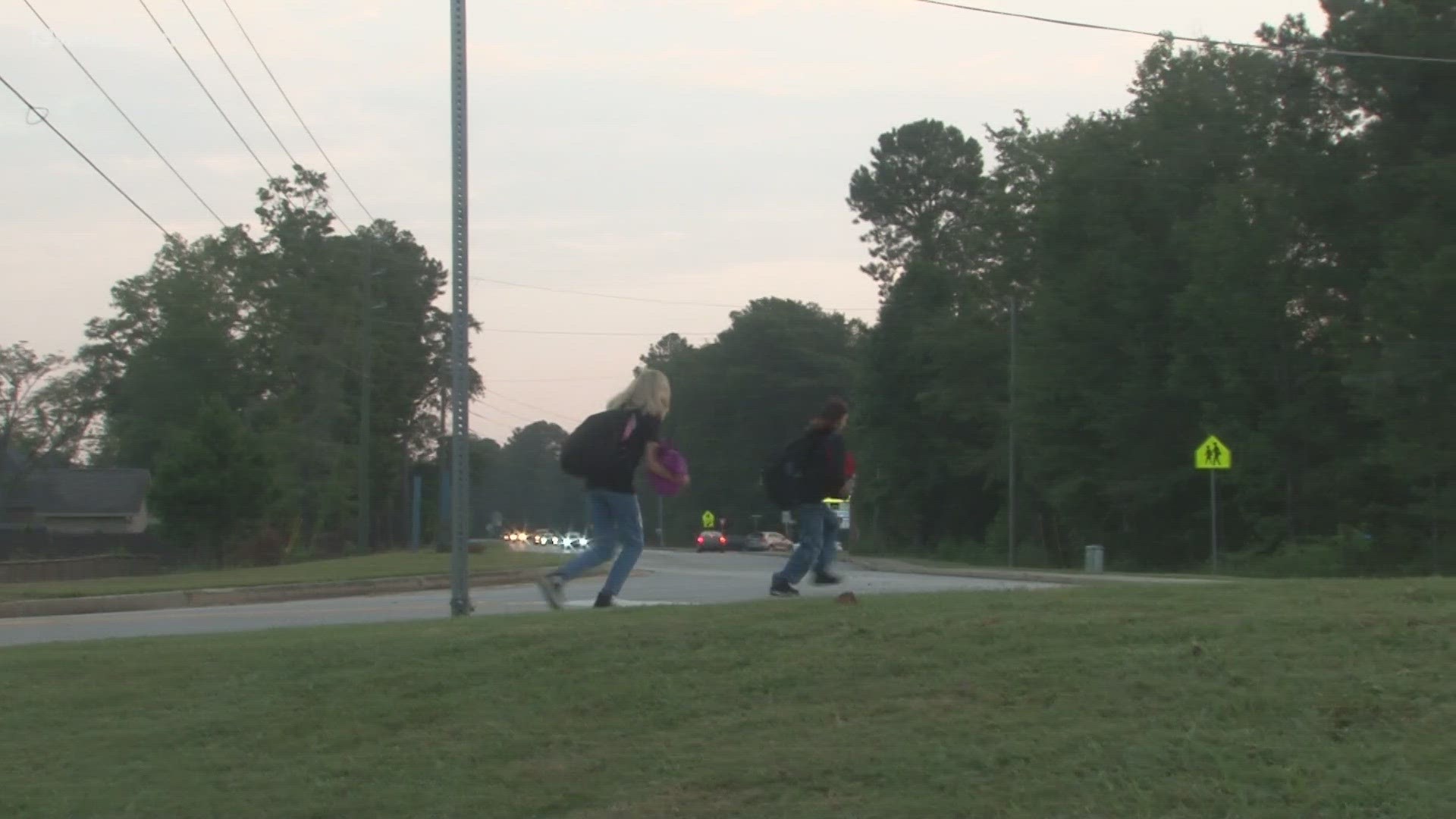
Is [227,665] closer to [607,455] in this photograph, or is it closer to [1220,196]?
[607,455]

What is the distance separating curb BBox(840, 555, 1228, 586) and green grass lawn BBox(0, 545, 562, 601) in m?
10.0

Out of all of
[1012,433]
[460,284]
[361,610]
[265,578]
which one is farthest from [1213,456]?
[460,284]

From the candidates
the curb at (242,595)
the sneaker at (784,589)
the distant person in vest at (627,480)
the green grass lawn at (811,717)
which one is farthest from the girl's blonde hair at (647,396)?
the curb at (242,595)

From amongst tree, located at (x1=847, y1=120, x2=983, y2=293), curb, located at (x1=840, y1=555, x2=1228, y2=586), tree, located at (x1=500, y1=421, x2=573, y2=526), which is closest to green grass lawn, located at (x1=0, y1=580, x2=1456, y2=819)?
curb, located at (x1=840, y1=555, x2=1228, y2=586)

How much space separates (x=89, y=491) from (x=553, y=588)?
244ft

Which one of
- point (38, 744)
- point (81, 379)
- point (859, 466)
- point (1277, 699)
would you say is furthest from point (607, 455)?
point (81, 379)

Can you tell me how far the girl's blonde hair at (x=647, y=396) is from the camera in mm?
10047

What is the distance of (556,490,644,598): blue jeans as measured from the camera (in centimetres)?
1009

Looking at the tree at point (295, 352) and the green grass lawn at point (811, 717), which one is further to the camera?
the tree at point (295, 352)

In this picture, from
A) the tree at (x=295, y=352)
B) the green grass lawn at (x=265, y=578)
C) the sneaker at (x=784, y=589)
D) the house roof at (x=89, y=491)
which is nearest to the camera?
the sneaker at (x=784, y=589)

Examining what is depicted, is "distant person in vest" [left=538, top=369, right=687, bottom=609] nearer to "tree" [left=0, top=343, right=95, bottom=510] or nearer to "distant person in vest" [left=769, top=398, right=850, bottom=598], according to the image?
"distant person in vest" [left=769, top=398, right=850, bottom=598]

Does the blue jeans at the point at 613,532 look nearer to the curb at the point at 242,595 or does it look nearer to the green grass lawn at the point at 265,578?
the curb at the point at 242,595

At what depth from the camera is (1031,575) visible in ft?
107

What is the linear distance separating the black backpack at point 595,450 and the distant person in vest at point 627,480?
0.01 m
